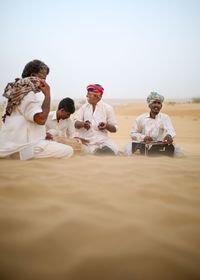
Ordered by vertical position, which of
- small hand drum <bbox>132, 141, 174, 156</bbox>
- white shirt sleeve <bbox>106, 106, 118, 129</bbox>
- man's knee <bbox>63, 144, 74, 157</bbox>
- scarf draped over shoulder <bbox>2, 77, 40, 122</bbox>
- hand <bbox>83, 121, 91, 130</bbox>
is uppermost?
scarf draped over shoulder <bbox>2, 77, 40, 122</bbox>

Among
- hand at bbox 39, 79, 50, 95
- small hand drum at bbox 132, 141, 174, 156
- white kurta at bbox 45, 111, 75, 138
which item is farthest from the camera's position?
white kurta at bbox 45, 111, 75, 138

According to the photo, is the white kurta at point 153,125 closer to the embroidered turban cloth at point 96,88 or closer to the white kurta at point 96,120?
the white kurta at point 96,120

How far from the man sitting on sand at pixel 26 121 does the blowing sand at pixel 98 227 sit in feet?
3.76

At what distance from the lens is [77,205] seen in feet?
6.49

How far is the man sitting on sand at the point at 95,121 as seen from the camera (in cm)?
587

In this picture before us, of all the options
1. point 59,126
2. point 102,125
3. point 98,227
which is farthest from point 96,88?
point 98,227

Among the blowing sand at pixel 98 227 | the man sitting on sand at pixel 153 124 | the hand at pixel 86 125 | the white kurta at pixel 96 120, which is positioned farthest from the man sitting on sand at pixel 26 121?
the man sitting on sand at pixel 153 124

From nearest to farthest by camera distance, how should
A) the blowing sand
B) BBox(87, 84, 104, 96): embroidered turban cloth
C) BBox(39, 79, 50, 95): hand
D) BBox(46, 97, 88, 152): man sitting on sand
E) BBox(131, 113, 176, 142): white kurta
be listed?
the blowing sand < BBox(39, 79, 50, 95): hand < BBox(46, 97, 88, 152): man sitting on sand < BBox(87, 84, 104, 96): embroidered turban cloth < BBox(131, 113, 176, 142): white kurta

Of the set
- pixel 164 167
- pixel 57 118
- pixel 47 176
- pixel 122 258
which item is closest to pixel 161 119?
pixel 57 118

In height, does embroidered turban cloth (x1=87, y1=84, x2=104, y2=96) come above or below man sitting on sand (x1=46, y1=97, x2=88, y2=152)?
above

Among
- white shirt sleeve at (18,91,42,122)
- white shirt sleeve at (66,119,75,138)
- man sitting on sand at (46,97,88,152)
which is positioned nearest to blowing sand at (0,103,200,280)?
white shirt sleeve at (18,91,42,122)

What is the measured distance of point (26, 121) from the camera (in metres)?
4.04

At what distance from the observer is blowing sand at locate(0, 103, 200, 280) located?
1.23m

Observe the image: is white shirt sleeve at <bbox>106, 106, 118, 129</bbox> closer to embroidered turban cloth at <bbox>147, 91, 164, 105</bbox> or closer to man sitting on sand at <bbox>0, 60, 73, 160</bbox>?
embroidered turban cloth at <bbox>147, 91, 164, 105</bbox>
